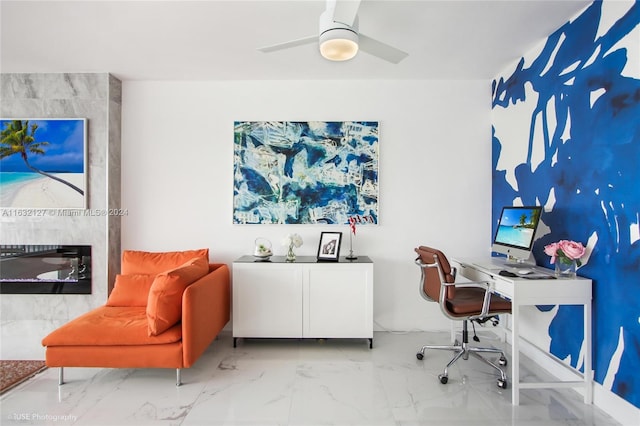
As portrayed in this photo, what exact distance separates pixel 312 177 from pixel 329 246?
75 centimetres

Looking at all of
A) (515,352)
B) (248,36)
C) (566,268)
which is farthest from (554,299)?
(248,36)

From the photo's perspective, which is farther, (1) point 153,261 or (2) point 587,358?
(1) point 153,261

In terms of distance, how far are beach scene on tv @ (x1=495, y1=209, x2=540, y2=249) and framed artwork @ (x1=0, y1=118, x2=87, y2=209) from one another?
13.2 ft

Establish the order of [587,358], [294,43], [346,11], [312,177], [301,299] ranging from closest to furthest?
[346,11]
[294,43]
[587,358]
[301,299]
[312,177]

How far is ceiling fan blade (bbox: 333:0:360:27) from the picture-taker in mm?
1914

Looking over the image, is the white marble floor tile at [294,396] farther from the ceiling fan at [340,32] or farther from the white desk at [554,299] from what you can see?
the ceiling fan at [340,32]

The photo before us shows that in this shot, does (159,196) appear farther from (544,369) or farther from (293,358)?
(544,369)

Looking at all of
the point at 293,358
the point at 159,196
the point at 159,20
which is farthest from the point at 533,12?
the point at 159,196

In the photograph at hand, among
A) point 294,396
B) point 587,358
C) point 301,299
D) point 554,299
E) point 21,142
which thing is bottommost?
point 294,396

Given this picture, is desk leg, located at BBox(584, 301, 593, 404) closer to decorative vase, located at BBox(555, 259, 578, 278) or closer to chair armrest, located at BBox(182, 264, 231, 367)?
decorative vase, located at BBox(555, 259, 578, 278)

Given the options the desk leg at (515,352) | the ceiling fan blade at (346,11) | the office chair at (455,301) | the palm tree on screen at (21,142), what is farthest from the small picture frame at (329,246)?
the palm tree on screen at (21,142)

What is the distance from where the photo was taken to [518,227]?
8.95ft

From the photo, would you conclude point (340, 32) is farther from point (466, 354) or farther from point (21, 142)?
point (21, 142)

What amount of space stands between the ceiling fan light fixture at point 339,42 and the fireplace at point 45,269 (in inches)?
121
